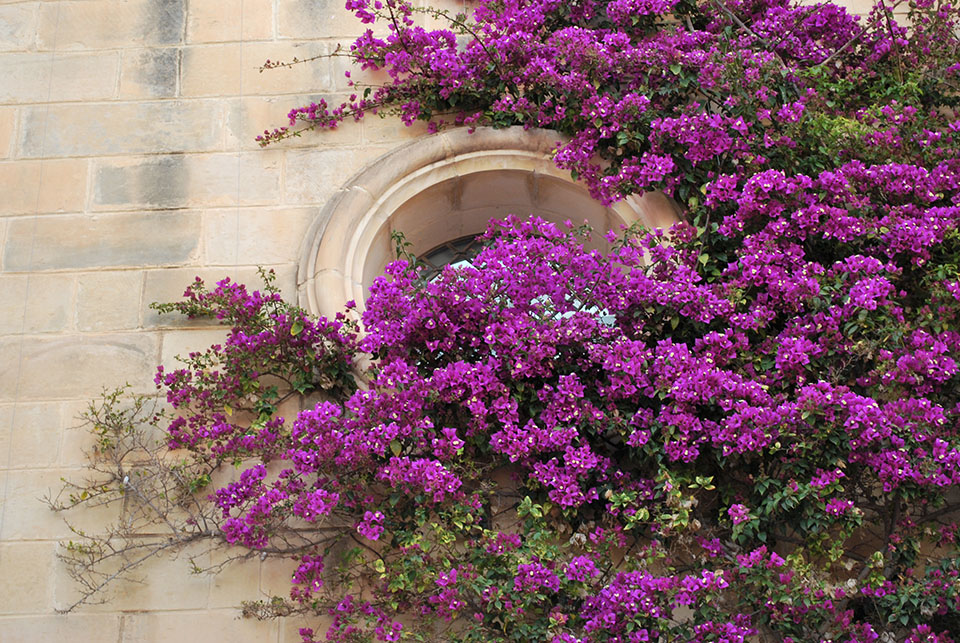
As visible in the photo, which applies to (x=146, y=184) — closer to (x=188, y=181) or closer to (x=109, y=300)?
(x=188, y=181)

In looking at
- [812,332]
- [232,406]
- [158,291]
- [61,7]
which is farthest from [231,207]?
[812,332]

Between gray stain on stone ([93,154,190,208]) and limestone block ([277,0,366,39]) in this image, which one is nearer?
gray stain on stone ([93,154,190,208])

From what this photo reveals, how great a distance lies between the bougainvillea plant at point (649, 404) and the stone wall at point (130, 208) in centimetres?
26

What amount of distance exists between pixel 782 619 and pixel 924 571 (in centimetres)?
70

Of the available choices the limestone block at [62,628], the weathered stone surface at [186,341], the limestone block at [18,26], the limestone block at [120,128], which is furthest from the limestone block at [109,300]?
the limestone block at [18,26]

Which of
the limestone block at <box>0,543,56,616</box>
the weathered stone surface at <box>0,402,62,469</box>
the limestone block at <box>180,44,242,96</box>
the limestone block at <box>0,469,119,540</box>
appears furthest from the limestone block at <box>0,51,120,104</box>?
the limestone block at <box>0,543,56,616</box>

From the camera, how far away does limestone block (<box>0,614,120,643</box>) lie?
4.40 m

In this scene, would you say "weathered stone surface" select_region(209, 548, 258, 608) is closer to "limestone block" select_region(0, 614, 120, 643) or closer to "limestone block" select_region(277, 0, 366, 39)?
"limestone block" select_region(0, 614, 120, 643)

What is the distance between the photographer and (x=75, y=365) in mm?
4871

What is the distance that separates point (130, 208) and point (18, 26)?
1.26 metres

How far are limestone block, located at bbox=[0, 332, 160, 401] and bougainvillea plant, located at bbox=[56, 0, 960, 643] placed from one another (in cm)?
21

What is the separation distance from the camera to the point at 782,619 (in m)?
3.95

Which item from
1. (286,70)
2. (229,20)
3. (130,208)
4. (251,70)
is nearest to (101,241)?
(130,208)

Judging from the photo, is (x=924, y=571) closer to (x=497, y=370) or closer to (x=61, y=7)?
(x=497, y=370)
